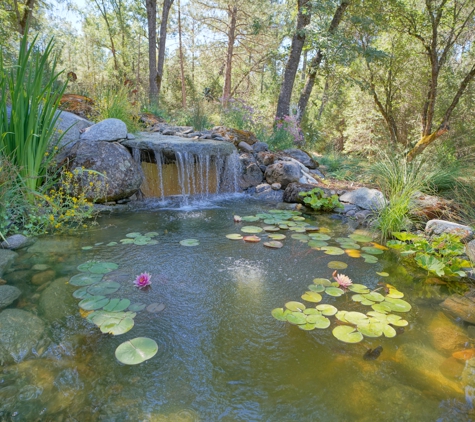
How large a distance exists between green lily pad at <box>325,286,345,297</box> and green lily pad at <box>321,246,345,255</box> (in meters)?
0.74

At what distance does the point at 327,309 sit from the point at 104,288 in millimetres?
1474

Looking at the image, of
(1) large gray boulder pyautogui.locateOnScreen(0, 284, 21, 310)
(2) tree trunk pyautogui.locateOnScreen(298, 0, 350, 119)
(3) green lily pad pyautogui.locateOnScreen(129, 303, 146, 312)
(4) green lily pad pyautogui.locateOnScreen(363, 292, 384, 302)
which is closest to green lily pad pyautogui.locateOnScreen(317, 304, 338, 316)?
(4) green lily pad pyautogui.locateOnScreen(363, 292, 384, 302)

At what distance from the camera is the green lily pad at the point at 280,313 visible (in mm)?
1845

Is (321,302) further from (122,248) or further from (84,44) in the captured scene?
(84,44)

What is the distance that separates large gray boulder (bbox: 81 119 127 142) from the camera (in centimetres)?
437

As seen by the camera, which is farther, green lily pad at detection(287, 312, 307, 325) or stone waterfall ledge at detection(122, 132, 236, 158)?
stone waterfall ledge at detection(122, 132, 236, 158)

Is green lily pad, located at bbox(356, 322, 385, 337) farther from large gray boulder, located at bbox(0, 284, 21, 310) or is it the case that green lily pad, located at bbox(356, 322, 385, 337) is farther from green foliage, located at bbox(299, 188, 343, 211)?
green foliage, located at bbox(299, 188, 343, 211)

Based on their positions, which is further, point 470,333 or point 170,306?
point 170,306

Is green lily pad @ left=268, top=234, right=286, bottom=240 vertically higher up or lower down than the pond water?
lower down

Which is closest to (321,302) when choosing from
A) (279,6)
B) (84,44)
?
(279,6)

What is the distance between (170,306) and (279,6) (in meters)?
12.4

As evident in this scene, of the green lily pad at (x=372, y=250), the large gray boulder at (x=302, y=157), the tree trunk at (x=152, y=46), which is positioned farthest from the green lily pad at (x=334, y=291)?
the tree trunk at (x=152, y=46)

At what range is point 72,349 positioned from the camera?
5.00ft

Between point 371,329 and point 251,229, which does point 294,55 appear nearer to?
point 251,229
